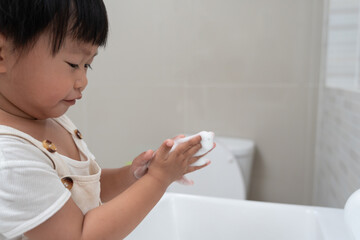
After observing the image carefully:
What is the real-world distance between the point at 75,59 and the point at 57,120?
0.64 ft

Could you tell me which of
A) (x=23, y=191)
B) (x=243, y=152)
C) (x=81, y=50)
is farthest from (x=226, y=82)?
(x=23, y=191)

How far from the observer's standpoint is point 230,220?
83 centimetres

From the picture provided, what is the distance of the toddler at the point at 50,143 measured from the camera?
49cm

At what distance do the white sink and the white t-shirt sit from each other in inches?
13.6

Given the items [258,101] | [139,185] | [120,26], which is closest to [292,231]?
[139,185]

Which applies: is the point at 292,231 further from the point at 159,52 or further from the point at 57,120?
the point at 159,52

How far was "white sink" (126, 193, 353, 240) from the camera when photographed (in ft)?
2.56

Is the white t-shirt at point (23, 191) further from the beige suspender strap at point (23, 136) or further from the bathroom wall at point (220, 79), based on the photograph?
the bathroom wall at point (220, 79)

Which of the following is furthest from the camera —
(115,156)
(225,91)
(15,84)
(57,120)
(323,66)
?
(115,156)

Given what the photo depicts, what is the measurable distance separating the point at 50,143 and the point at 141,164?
19cm

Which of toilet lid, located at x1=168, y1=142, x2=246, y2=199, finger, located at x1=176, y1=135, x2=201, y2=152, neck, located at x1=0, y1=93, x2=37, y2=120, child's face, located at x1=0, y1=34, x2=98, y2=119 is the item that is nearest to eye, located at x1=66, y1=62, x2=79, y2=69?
child's face, located at x1=0, y1=34, x2=98, y2=119

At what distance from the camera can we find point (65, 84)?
56cm

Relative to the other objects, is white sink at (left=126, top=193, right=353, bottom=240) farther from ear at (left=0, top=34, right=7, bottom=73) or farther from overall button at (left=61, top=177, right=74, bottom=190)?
ear at (left=0, top=34, right=7, bottom=73)

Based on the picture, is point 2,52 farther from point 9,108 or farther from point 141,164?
point 141,164
